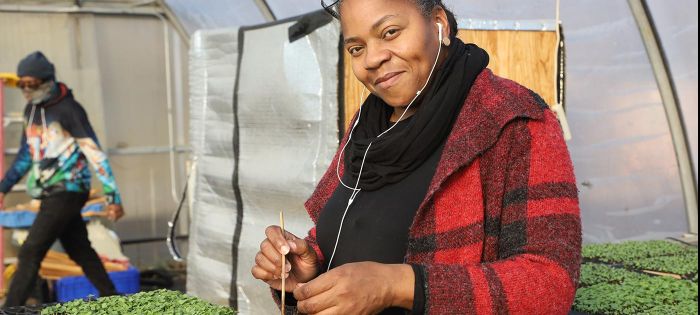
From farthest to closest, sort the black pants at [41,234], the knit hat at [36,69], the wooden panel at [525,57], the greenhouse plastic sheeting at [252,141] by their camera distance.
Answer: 1. the knit hat at [36,69]
2. the black pants at [41,234]
3. the greenhouse plastic sheeting at [252,141]
4. the wooden panel at [525,57]

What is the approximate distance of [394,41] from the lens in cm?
170

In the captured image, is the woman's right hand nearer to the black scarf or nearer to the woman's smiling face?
the black scarf

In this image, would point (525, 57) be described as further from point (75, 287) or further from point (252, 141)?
point (75, 287)

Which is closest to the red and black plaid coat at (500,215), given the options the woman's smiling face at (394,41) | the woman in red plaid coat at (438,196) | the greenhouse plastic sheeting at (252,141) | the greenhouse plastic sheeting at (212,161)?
the woman in red plaid coat at (438,196)

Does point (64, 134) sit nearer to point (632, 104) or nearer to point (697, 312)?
point (632, 104)

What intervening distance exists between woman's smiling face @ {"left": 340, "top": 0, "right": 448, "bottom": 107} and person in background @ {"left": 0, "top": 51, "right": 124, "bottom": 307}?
16.0 feet

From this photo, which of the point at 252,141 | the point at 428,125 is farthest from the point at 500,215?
the point at 252,141

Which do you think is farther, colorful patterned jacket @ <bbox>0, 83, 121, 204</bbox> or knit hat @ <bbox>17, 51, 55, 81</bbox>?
knit hat @ <bbox>17, 51, 55, 81</bbox>

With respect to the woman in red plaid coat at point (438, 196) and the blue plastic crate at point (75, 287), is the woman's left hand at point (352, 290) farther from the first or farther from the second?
the blue plastic crate at point (75, 287)

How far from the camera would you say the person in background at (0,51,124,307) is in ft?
20.3

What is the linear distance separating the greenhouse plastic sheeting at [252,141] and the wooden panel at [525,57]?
1.29 feet

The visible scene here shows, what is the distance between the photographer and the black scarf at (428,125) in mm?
1673

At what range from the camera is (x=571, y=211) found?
5.11ft

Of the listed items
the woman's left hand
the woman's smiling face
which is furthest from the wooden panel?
the woman's left hand
